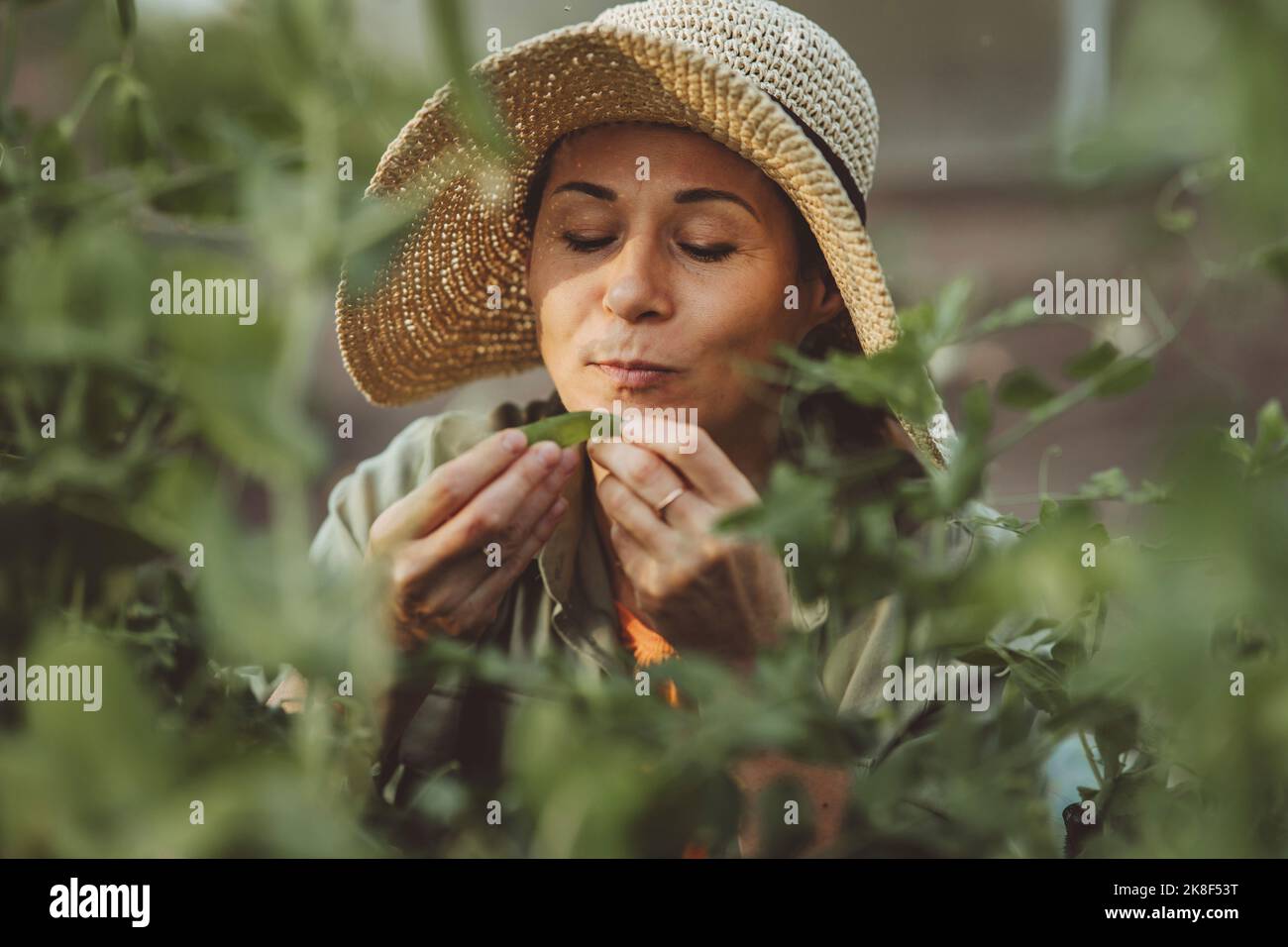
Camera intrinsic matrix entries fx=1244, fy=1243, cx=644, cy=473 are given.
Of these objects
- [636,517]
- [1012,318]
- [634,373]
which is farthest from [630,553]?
[1012,318]

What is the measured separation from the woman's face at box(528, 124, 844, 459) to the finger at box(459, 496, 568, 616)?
5.0 inches

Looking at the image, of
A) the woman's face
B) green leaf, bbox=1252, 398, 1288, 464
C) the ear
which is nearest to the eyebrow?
the woman's face

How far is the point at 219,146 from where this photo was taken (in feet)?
1.82

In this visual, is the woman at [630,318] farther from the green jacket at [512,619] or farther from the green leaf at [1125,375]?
the green leaf at [1125,375]

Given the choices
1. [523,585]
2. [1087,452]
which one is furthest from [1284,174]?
[1087,452]

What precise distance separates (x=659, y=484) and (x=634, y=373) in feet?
0.45

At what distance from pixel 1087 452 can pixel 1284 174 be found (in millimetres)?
3532

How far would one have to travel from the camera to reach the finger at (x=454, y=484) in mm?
768

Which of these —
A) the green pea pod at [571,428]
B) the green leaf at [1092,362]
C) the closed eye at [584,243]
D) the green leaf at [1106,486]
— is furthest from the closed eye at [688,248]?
the green leaf at [1092,362]

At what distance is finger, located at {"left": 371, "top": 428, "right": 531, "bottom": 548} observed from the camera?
2.52 feet

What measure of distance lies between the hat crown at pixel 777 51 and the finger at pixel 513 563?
1.14 ft

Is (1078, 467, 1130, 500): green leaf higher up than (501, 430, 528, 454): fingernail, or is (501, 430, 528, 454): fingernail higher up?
(501, 430, 528, 454): fingernail

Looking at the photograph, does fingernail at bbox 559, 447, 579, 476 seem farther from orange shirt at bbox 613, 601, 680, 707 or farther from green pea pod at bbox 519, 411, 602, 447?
orange shirt at bbox 613, 601, 680, 707

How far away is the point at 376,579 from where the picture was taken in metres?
0.36
